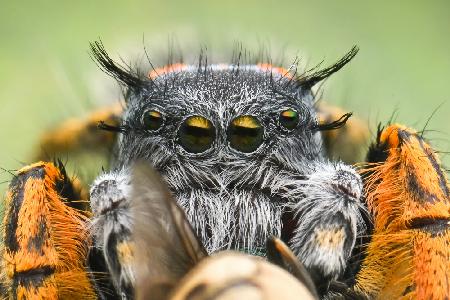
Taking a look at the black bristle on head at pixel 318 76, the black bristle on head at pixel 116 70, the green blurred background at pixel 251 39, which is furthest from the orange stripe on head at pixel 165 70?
the green blurred background at pixel 251 39

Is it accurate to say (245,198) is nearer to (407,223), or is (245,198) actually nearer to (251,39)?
(407,223)

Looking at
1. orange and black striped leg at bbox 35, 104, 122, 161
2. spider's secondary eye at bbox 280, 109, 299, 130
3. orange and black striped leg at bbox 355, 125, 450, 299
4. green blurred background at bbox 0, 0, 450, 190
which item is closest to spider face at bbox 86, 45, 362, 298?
spider's secondary eye at bbox 280, 109, 299, 130

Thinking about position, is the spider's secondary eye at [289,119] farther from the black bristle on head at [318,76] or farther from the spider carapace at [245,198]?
the black bristle on head at [318,76]

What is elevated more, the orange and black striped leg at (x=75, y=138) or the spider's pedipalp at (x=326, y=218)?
Result: the orange and black striped leg at (x=75, y=138)

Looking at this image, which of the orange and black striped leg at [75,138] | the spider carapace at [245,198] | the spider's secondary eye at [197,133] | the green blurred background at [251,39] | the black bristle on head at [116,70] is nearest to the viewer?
the spider carapace at [245,198]

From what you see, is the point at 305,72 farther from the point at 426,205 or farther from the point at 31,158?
the point at 31,158

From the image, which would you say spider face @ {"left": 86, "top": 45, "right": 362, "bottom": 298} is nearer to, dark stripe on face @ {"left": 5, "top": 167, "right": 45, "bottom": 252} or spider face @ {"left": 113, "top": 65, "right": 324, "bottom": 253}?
spider face @ {"left": 113, "top": 65, "right": 324, "bottom": 253}

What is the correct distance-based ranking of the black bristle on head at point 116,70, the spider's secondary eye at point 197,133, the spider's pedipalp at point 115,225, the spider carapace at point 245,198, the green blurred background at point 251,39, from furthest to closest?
the green blurred background at point 251,39 → the black bristle on head at point 116,70 → the spider's secondary eye at point 197,133 → the spider carapace at point 245,198 → the spider's pedipalp at point 115,225
